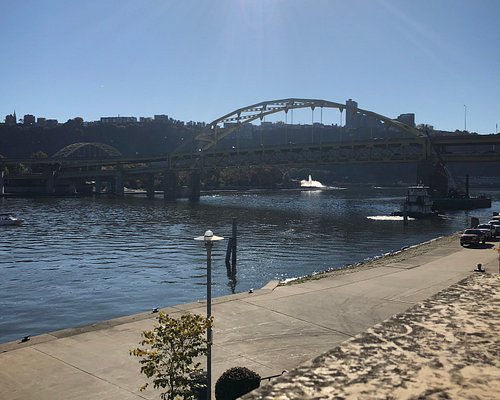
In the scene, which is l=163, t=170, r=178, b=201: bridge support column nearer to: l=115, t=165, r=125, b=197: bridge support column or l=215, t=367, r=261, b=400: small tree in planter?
l=115, t=165, r=125, b=197: bridge support column

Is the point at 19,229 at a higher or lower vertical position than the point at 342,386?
lower

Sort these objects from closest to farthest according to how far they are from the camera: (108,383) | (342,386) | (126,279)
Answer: (342,386), (108,383), (126,279)

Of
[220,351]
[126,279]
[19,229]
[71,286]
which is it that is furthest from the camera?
[19,229]

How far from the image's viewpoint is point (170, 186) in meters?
156

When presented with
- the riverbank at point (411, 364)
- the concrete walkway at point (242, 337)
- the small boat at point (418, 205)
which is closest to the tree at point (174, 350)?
the concrete walkway at point (242, 337)

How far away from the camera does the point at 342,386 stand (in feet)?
19.4

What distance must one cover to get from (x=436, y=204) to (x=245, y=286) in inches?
3746

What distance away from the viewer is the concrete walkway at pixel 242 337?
14.6 metres

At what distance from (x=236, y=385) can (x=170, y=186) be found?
145120mm

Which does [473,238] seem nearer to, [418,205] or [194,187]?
[418,205]

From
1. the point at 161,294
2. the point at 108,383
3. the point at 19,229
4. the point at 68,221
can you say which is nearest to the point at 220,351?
the point at 108,383

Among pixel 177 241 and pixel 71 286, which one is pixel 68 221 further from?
pixel 71 286

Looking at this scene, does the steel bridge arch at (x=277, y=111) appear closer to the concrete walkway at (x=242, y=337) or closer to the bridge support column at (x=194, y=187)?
the bridge support column at (x=194, y=187)

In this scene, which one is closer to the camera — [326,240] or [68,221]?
[326,240]
